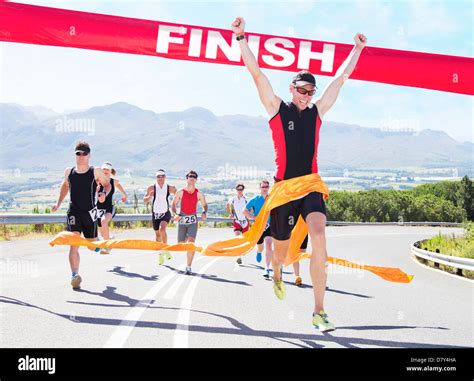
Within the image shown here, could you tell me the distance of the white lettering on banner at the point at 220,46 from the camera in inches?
304

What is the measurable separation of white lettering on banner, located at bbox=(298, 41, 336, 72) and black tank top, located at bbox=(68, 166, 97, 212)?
3.72m

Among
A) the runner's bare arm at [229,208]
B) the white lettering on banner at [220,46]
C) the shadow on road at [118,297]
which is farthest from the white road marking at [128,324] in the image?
the runner's bare arm at [229,208]

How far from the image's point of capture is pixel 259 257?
13.8 meters

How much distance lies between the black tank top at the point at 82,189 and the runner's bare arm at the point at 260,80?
409 cm

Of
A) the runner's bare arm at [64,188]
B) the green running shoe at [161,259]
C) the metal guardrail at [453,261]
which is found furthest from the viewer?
the green running shoe at [161,259]

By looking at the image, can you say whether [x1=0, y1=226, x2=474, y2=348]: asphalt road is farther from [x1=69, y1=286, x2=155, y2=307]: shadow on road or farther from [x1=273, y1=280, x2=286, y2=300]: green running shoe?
[x1=273, y1=280, x2=286, y2=300]: green running shoe

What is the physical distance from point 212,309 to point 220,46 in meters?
3.78

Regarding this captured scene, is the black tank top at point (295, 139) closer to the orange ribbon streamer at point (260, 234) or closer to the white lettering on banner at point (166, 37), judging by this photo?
the orange ribbon streamer at point (260, 234)

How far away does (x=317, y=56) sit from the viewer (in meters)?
7.93

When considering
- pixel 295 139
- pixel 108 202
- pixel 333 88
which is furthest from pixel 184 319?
pixel 108 202

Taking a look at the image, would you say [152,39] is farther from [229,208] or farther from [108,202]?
[229,208]

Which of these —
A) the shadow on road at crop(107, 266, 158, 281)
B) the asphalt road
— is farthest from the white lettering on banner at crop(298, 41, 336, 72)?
the shadow on road at crop(107, 266, 158, 281)

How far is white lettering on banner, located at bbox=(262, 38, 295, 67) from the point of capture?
25.3ft
